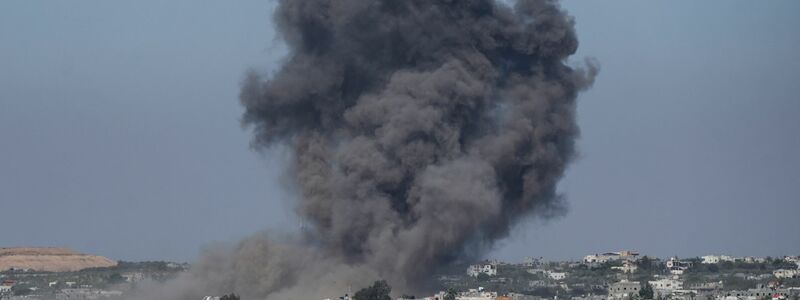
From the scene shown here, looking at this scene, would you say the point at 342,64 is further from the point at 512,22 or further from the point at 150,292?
the point at 150,292

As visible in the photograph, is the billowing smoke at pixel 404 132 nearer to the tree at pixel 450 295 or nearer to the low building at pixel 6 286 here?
the tree at pixel 450 295

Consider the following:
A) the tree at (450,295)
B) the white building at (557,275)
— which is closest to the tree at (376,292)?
the tree at (450,295)

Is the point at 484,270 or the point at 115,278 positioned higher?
the point at 115,278

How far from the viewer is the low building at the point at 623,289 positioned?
84.4m

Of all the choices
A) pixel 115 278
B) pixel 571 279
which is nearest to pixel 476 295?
pixel 571 279

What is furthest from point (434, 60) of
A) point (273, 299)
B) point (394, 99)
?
point (273, 299)

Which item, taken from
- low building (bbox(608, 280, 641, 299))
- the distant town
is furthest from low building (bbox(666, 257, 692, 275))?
low building (bbox(608, 280, 641, 299))

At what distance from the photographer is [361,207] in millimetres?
65438

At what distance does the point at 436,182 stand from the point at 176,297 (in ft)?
35.7

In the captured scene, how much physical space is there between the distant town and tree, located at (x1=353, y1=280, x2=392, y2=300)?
0.51 metres

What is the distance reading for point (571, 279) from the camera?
340ft

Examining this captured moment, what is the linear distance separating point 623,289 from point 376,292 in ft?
80.9

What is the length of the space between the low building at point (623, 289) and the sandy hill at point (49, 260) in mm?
56102

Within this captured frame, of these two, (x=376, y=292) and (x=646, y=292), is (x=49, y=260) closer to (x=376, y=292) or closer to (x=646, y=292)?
(x=646, y=292)
